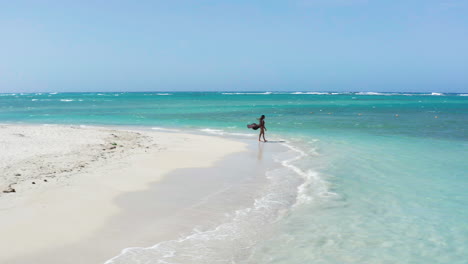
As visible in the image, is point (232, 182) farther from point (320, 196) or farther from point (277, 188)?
point (320, 196)

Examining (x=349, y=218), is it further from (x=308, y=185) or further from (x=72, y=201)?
(x=72, y=201)

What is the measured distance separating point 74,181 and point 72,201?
6.95 ft

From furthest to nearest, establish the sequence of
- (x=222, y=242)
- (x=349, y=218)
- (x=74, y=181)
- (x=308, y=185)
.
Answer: (x=308, y=185) → (x=74, y=181) → (x=349, y=218) → (x=222, y=242)

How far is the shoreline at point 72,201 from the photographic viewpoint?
23.5ft

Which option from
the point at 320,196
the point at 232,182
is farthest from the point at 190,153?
the point at 320,196

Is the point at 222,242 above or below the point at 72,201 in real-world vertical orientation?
below

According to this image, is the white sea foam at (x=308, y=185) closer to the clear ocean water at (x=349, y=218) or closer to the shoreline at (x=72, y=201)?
the clear ocean water at (x=349, y=218)

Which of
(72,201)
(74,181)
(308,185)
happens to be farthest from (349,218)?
(74,181)

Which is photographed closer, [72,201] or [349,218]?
[349,218]

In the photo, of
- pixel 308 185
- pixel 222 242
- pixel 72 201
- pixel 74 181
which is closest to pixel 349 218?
pixel 308 185

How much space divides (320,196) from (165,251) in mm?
5416

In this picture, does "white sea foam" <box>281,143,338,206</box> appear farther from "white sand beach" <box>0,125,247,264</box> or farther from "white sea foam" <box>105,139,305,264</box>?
"white sand beach" <box>0,125,247,264</box>

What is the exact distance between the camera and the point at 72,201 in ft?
31.5

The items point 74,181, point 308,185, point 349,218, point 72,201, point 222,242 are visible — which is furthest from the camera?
point 308,185
